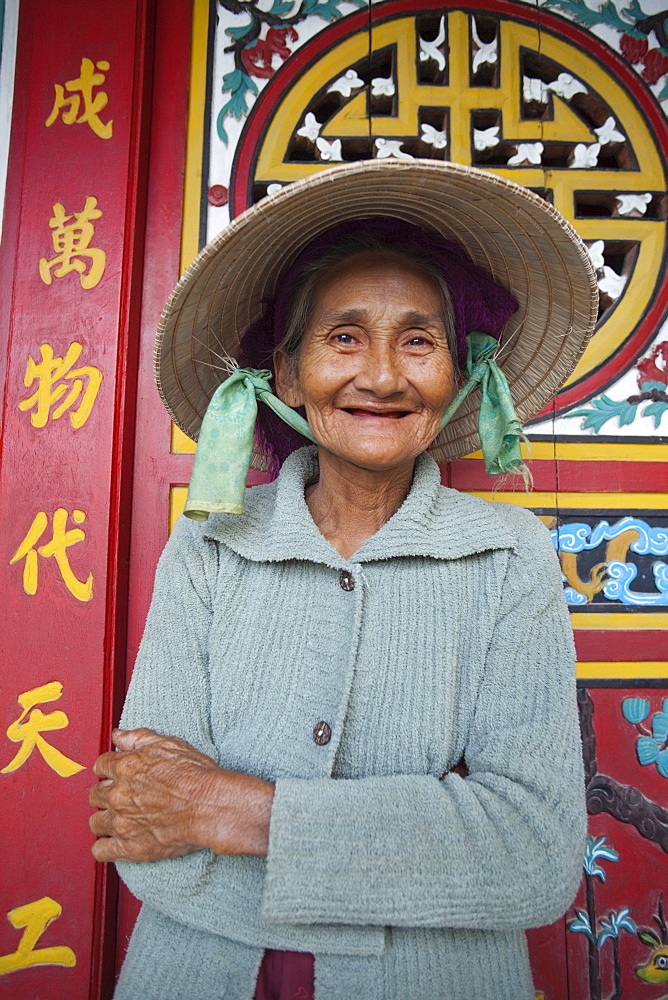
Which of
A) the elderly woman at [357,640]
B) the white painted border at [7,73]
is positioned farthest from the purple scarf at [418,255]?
the white painted border at [7,73]

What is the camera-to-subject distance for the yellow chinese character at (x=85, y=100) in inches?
77.8

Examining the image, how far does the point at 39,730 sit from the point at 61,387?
0.96 metres

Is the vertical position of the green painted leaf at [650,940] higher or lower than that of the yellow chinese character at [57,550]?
lower

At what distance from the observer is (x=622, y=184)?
2109 mm

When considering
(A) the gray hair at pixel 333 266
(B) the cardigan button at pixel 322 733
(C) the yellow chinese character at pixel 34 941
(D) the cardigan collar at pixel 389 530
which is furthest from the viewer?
(C) the yellow chinese character at pixel 34 941

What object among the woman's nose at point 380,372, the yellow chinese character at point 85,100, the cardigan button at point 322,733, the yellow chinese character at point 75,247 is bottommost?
the cardigan button at point 322,733

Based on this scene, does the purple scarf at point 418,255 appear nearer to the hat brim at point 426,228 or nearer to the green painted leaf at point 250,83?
the hat brim at point 426,228

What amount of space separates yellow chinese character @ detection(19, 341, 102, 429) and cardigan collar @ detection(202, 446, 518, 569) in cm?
74

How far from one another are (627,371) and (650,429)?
0.20 m

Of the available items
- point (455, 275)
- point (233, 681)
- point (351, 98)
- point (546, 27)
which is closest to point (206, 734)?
point (233, 681)

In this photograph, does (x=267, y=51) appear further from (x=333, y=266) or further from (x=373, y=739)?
(x=373, y=739)

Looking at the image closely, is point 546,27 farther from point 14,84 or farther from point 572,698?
point 572,698

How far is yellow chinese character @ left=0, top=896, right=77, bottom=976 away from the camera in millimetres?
1721

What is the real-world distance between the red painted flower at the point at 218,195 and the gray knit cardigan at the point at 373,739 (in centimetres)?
113
